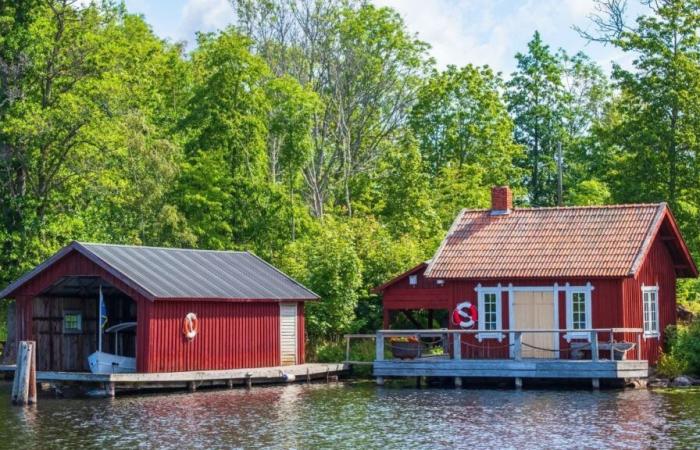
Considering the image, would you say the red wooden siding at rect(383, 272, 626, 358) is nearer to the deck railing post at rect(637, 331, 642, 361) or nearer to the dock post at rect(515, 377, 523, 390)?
the deck railing post at rect(637, 331, 642, 361)

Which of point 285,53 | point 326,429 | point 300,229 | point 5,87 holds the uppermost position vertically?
point 285,53

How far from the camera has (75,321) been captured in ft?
139

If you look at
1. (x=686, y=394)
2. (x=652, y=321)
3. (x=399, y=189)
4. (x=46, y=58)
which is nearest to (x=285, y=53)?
(x=399, y=189)

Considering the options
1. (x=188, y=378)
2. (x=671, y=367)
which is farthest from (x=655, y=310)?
(x=188, y=378)

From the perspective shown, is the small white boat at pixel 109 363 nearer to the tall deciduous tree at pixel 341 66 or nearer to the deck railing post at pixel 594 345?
the deck railing post at pixel 594 345

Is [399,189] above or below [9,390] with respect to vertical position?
above

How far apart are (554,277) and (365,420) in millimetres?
11613

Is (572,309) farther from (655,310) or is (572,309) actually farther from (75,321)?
(75,321)

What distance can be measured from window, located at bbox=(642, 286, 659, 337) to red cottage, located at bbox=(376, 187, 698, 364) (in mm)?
34

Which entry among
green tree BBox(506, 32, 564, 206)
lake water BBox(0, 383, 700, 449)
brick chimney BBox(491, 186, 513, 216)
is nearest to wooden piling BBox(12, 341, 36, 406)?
lake water BBox(0, 383, 700, 449)

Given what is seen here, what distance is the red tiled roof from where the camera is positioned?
3950cm

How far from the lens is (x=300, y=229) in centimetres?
5675

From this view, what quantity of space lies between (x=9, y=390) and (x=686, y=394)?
69.4 ft

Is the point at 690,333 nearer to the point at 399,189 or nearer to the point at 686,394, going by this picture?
the point at 686,394
